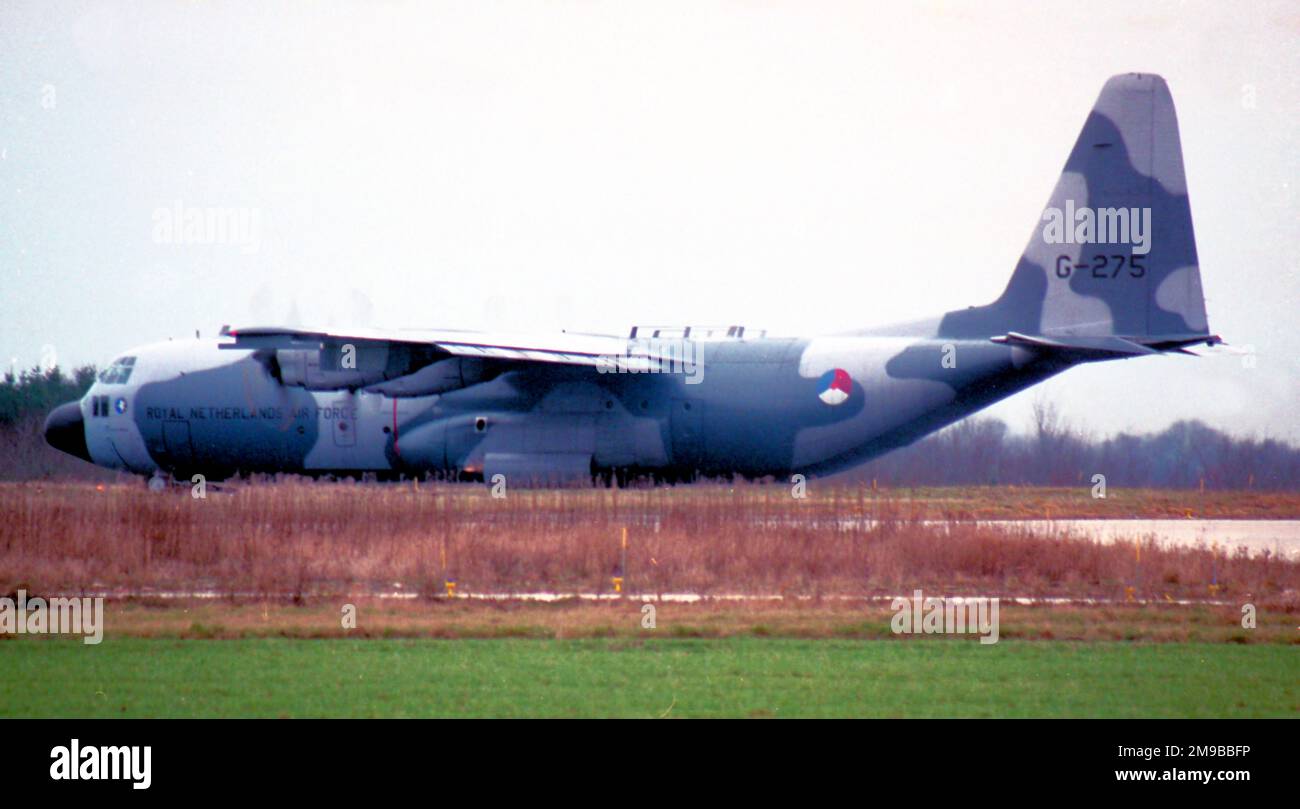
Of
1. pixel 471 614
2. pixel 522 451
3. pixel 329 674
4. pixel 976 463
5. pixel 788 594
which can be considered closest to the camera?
pixel 329 674

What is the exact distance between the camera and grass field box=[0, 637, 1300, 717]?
9.52 meters

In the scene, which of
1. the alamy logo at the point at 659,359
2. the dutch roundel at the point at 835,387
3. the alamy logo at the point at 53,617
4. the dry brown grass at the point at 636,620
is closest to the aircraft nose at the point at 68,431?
the alamy logo at the point at 659,359

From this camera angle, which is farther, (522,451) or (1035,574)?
(522,451)

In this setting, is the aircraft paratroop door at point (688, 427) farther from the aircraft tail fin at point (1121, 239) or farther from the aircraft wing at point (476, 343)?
the aircraft tail fin at point (1121, 239)

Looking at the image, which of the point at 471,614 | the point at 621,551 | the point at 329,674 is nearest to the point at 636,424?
the point at 621,551

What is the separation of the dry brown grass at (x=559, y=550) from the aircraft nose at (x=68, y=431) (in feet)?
28.1

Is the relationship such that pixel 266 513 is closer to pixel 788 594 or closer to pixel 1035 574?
pixel 788 594

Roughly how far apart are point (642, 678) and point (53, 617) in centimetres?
697

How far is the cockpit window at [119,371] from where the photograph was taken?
28234mm

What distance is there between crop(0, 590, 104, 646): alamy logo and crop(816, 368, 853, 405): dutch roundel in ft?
44.4
